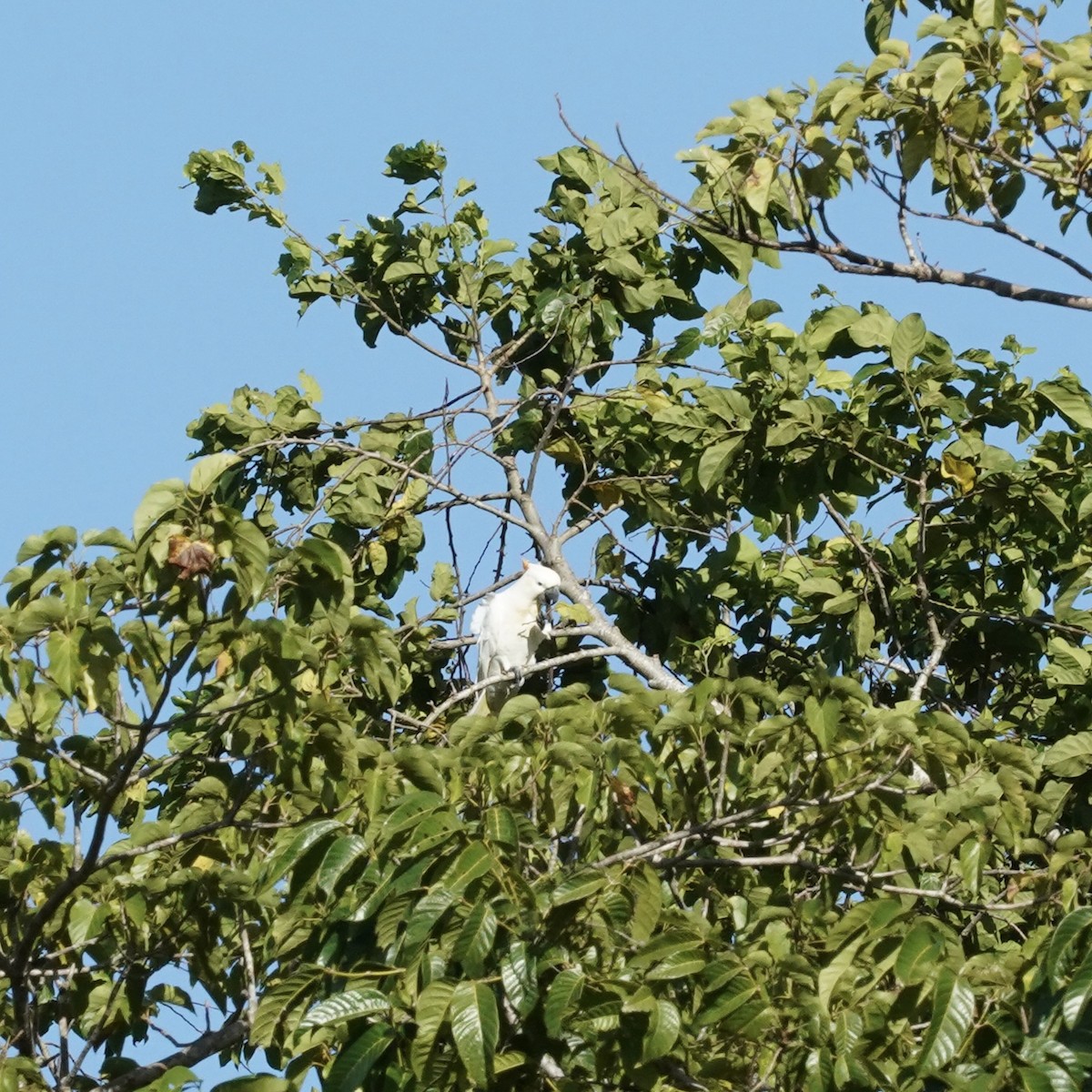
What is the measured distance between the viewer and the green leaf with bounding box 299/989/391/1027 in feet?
9.80

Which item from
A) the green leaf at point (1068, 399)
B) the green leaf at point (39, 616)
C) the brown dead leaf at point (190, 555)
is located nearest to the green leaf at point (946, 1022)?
the brown dead leaf at point (190, 555)

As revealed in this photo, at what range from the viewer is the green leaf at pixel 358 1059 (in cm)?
301

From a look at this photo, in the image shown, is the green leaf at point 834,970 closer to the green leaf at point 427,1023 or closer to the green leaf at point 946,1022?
the green leaf at point 946,1022

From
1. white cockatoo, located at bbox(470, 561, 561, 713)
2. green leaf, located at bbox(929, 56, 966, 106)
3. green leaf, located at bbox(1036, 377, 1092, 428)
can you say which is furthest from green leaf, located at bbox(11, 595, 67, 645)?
green leaf, located at bbox(1036, 377, 1092, 428)

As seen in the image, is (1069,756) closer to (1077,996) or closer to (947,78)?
(1077,996)

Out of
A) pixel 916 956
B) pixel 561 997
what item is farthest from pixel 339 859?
pixel 916 956

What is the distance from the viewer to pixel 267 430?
6.25 meters

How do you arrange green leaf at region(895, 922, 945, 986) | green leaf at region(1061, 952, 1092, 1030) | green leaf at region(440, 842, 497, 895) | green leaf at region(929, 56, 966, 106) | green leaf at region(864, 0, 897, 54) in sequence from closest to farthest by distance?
green leaf at region(1061, 952, 1092, 1030), green leaf at region(895, 922, 945, 986), green leaf at region(440, 842, 497, 895), green leaf at region(929, 56, 966, 106), green leaf at region(864, 0, 897, 54)

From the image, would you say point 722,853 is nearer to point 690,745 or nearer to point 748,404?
point 690,745

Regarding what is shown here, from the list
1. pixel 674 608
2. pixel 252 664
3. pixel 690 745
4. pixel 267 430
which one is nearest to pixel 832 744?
pixel 690 745

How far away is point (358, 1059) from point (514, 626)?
3.45m

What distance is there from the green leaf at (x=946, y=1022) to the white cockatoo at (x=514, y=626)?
328cm

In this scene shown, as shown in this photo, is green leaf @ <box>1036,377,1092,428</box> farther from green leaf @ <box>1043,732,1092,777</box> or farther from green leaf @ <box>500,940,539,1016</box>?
green leaf @ <box>500,940,539,1016</box>

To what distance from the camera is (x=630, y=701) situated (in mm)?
3875
